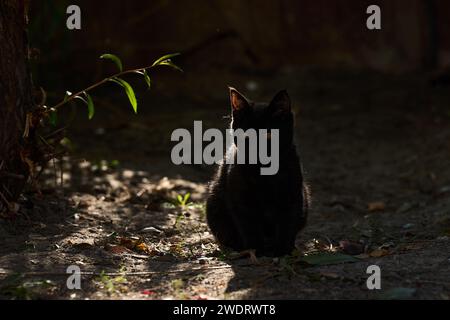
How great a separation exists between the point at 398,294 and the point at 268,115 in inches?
53.9

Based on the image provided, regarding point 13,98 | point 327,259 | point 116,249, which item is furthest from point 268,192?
point 13,98

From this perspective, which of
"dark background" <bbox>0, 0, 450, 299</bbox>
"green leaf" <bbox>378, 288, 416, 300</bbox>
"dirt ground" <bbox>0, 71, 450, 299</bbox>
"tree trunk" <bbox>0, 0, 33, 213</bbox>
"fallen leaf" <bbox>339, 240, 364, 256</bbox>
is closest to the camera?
"green leaf" <bbox>378, 288, 416, 300</bbox>

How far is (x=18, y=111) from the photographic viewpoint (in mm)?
4301

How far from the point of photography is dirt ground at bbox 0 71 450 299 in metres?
3.25

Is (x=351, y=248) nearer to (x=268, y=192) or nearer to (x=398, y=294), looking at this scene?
(x=268, y=192)

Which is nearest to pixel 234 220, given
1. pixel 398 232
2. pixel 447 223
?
pixel 398 232

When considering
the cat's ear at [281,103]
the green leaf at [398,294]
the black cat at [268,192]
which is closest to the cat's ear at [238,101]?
the black cat at [268,192]

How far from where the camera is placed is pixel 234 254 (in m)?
3.93

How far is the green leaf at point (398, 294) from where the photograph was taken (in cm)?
296

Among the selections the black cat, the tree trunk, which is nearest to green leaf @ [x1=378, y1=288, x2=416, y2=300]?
the black cat

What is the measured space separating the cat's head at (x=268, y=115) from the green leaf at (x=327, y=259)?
721 millimetres

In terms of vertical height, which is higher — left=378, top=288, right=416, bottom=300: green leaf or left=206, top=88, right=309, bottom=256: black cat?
left=206, top=88, right=309, bottom=256: black cat

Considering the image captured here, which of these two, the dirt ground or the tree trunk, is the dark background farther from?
the tree trunk

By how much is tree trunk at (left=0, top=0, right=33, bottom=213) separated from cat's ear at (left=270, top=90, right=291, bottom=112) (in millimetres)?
1460
